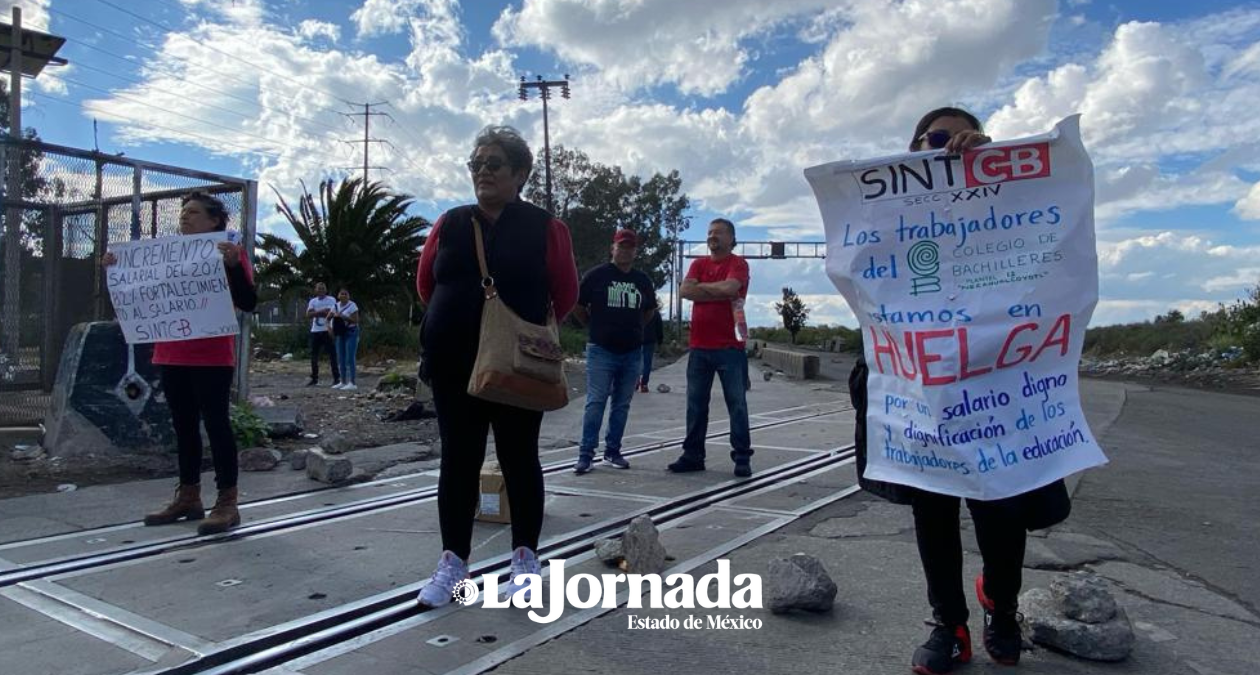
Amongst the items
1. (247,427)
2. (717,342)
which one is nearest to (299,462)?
(247,427)

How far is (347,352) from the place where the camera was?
1489 centimetres

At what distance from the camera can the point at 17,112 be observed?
19.6m

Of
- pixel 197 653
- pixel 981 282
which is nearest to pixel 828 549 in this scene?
pixel 981 282

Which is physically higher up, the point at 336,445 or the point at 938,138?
the point at 938,138

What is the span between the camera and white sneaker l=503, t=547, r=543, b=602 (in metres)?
3.66

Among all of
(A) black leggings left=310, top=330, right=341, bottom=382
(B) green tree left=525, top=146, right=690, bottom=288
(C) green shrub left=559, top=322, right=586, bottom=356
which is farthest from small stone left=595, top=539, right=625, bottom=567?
(B) green tree left=525, top=146, right=690, bottom=288

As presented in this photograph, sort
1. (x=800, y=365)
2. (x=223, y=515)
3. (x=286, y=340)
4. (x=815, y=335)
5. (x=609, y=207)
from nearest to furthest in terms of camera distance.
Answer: (x=223, y=515) < (x=800, y=365) < (x=286, y=340) < (x=609, y=207) < (x=815, y=335)

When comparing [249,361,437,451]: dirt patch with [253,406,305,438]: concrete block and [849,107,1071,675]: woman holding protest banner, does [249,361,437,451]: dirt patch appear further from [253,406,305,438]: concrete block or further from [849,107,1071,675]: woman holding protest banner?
[849,107,1071,675]: woman holding protest banner

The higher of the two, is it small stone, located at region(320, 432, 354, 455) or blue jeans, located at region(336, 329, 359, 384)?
blue jeans, located at region(336, 329, 359, 384)

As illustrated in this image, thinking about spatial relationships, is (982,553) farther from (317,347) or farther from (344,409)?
(317,347)

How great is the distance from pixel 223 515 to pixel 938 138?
391 cm

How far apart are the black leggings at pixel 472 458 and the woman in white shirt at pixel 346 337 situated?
11593 mm

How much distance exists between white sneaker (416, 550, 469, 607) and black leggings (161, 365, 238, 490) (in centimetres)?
184

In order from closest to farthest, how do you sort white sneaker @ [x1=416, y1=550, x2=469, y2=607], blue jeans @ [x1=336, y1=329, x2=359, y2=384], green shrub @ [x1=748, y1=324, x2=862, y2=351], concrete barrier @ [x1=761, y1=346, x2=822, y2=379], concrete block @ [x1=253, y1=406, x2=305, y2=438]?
white sneaker @ [x1=416, y1=550, x2=469, y2=607] < concrete block @ [x1=253, y1=406, x2=305, y2=438] < blue jeans @ [x1=336, y1=329, x2=359, y2=384] < concrete barrier @ [x1=761, y1=346, x2=822, y2=379] < green shrub @ [x1=748, y1=324, x2=862, y2=351]
